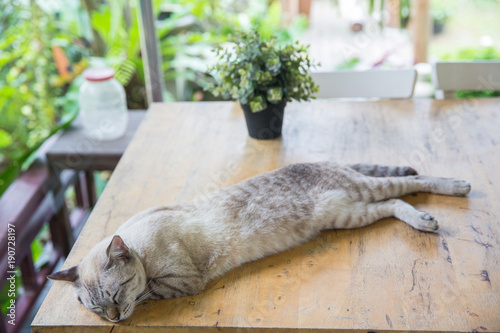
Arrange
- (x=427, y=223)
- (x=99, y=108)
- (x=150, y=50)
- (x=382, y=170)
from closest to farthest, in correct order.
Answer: (x=427, y=223)
(x=382, y=170)
(x=99, y=108)
(x=150, y=50)

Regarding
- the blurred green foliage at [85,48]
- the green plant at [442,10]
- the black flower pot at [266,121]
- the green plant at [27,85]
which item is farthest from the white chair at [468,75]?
the green plant at [442,10]

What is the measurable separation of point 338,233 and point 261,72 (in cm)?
69

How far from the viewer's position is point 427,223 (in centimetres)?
147

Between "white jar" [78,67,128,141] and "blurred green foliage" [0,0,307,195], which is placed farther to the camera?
"blurred green foliage" [0,0,307,195]

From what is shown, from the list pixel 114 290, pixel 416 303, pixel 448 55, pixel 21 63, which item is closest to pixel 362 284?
pixel 416 303

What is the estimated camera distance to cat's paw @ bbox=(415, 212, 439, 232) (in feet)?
4.81

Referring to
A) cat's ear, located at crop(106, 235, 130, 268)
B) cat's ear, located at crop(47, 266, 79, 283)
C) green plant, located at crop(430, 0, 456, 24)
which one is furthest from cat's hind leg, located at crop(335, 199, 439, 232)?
green plant, located at crop(430, 0, 456, 24)

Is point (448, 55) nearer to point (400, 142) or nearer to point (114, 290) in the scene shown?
point (400, 142)

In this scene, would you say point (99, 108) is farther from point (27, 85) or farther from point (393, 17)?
point (393, 17)

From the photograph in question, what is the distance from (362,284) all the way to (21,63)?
2825 mm

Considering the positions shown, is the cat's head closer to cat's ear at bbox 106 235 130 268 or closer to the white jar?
cat's ear at bbox 106 235 130 268

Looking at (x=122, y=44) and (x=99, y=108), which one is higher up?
(x=122, y=44)

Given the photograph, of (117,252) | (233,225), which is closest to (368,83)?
(233,225)

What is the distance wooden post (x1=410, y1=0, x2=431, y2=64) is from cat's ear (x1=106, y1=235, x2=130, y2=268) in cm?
330
